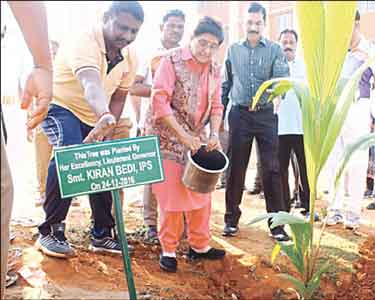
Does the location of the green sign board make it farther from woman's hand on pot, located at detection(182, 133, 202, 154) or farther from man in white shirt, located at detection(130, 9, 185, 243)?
man in white shirt, located at detection(130, 9, 185, 243)

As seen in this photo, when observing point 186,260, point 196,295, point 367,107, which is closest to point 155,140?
point 196,295

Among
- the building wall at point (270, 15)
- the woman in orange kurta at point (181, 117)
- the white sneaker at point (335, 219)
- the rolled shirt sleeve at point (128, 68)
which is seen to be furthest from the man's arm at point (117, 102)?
the white sneaker at point (335, 219)

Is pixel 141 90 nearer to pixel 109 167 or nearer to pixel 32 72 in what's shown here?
pixel 109 167

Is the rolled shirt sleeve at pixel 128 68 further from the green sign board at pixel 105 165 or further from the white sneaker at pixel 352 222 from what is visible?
the white sneaker at pixel 352 222

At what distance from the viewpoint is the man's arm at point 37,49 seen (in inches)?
49.2

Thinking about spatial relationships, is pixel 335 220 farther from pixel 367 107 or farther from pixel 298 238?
pixel 298 238

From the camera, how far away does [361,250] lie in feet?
10.7

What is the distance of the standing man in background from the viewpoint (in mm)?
1255

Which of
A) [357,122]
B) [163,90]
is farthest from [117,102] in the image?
[357,122]

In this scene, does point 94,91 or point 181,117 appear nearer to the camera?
point 94,91

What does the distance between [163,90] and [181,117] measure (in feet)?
0.70

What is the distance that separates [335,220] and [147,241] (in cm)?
155

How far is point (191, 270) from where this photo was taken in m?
2.98

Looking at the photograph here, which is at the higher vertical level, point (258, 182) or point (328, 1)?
point (328, 1)
